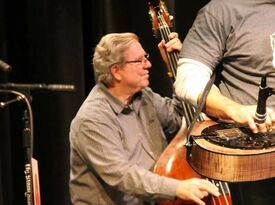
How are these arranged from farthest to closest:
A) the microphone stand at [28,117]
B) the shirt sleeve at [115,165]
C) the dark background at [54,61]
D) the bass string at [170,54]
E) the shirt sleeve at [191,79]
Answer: the dark background at [54,61], the bass string at [170,54], the shirt sleeve at [115,165], the microphone stand at [28,117], the shirt sleeve at [191,79]

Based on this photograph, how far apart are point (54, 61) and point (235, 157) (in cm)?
180

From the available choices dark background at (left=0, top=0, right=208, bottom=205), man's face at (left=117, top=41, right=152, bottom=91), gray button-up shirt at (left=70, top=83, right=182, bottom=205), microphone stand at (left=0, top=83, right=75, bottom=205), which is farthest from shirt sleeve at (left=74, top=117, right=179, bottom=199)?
dark background at (left=0, top=0, right=208, bottom=205)

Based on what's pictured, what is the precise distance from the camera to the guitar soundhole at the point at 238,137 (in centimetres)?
118

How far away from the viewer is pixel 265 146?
1.16 metres

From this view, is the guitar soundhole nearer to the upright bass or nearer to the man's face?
the upright bass

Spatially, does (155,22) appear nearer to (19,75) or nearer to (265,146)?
(19,75)

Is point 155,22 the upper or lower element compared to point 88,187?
upper

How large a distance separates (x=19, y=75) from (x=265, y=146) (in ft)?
6.09

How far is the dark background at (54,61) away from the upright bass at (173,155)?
2.09 ft

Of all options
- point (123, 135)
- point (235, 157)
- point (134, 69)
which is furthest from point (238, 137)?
point (134, 69)

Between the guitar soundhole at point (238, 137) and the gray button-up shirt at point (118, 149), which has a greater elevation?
the guitar soundhole at point (238, 137)

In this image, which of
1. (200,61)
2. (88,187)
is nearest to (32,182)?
(88,187)

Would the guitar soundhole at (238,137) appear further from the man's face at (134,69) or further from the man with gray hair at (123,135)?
the man's face at (134,69)

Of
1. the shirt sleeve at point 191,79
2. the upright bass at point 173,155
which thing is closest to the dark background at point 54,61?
the upright bass at point 173,155
